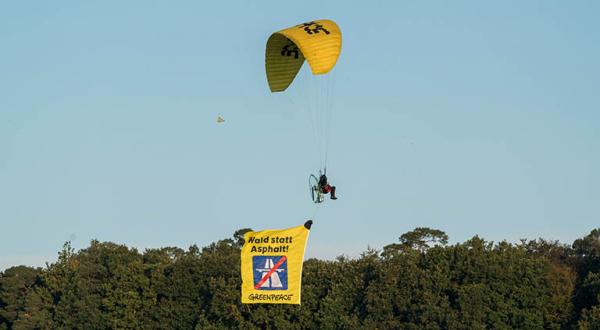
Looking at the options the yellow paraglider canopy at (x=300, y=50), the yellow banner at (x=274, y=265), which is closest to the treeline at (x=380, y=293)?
the yellow banner at (x=274, y=265)

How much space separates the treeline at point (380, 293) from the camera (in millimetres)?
69375

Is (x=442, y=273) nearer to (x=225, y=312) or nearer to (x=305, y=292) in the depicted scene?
(x=305, y=292)

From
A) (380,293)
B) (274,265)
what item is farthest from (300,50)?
(380,293)

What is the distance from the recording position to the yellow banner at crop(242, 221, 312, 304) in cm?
5553

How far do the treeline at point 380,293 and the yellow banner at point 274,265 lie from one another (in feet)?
49.3

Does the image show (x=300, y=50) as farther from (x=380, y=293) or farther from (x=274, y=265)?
(x=380, y=293)

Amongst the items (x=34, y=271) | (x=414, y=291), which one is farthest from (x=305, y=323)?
(x=34, y=271)

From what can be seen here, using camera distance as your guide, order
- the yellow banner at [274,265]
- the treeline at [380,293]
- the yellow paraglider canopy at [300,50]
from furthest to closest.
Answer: the treeline at [380,293]
the yellow banner at [274,265]
the yellow paraglider canopy at [300,50]

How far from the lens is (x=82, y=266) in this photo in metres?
97.2

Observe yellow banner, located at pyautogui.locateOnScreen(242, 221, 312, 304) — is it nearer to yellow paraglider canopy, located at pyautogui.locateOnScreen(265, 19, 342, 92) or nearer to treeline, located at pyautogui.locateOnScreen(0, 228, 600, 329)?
yellow paraglider canopy, located at pyautogui.locateOnScreen(265, 19, 342, 92)

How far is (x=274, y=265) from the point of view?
2232 inches

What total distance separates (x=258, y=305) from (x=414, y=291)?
1000 cm

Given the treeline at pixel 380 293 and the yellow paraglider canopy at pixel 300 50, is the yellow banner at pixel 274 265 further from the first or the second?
the treeline at pixel 380 293

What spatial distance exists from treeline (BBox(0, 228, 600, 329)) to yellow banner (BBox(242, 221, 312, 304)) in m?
15.0
